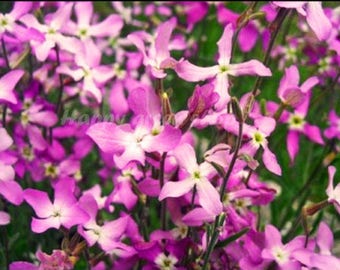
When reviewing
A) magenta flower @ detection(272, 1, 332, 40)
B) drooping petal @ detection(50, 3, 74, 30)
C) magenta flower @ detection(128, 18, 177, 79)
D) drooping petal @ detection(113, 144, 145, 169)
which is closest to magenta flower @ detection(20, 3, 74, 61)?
drooping petal @ detection(50, 3, 74, 30)

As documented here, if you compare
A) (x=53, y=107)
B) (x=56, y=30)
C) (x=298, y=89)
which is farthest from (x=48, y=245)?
(x=298, y=89)

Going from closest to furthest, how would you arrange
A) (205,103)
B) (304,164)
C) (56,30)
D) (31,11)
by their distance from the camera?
(205,103) < (56,30) < (31,11) < (304,164)

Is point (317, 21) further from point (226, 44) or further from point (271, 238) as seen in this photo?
point (271, 238)

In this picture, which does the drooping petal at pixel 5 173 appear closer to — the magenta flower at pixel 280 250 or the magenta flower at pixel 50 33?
the magenta flower at pixel 50 33

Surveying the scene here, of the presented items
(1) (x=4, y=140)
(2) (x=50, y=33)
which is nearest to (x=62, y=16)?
(2) (x=50, y=33)

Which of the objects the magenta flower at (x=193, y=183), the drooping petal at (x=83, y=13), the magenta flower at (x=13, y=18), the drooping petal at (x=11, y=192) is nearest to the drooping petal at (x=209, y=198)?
the magenta flower at (x=193, y=183)

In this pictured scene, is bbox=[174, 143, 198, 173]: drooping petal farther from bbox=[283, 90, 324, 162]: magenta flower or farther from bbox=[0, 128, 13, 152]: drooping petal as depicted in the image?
bbox=[283, 90, 324, 162]: magenta flower

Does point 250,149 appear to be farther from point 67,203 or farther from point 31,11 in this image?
point 31,11
